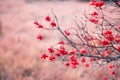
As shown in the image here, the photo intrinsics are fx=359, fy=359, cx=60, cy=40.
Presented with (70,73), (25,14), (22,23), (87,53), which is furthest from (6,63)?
(25,14)

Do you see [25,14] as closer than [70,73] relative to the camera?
No

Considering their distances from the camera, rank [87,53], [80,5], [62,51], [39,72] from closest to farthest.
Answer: [62,51] < [87,53] < [39,72] < [80,5]

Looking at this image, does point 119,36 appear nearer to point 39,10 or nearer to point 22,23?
point 22,23

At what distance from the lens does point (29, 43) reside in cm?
1284

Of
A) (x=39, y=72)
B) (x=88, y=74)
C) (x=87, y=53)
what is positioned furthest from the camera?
(x=39, y=72)

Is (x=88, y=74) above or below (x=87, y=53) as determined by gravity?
below

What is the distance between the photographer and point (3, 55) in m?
10.9

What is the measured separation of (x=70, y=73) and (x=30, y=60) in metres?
1.75

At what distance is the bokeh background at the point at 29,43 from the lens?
907 centimetres

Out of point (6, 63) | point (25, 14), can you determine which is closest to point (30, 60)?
point (6, 63)

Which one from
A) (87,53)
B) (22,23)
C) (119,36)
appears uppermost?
(119,36)

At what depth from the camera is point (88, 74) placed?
29.1ft

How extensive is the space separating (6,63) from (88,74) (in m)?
2.44

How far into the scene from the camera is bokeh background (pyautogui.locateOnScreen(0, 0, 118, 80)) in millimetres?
9070
